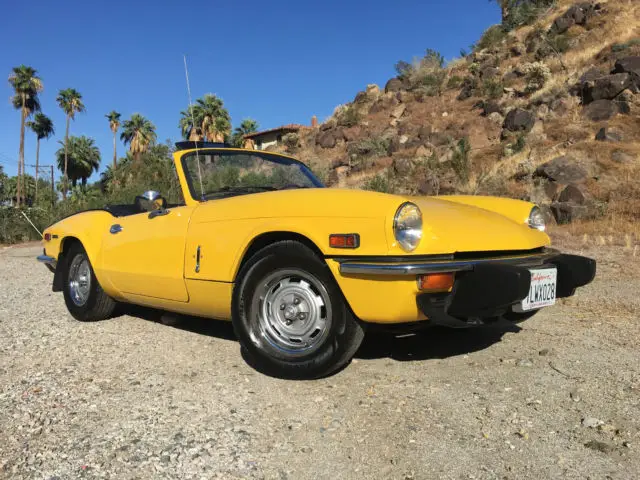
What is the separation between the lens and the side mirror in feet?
11.2

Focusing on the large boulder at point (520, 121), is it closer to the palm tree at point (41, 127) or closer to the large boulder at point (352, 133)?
the large boulder at point (352, 133)

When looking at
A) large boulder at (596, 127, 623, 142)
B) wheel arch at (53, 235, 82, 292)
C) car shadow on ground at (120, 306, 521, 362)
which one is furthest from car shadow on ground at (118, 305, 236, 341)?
large boulder at (596, 127, 623, 142)

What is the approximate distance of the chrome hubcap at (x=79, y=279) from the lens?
4.22 m

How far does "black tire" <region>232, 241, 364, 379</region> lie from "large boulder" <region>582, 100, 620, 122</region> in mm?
17423

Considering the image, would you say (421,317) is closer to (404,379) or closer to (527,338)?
(404,379)

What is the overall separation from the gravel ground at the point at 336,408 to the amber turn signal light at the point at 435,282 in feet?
1.82

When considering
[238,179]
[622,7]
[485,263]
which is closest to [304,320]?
[485,263]

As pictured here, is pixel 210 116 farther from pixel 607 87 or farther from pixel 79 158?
pixel 607 87

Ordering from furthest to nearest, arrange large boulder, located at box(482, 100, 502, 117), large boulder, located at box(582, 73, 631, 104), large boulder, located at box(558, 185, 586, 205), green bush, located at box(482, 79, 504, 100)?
green bush, located at box(482, 79, 504, 100) → large boulder, located at box(482, 100, 502, 117) → large boulder, located at box(582, 73, 631, 104) → large boulder, located at box(558, 185, 586, 205)

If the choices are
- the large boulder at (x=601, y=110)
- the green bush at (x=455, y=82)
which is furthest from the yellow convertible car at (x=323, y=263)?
the green bush at (x=455, y=82)

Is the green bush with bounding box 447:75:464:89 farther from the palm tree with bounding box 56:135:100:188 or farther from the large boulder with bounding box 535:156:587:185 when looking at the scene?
the palm tree with bounding box 56:135:100:188

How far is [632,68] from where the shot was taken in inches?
688

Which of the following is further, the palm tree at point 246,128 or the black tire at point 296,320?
the palm tree at point 246,128

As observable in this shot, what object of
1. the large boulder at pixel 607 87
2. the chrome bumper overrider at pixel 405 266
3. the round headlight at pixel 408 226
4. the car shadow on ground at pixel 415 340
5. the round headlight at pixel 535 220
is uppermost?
the large boulder at pixel 607 87
